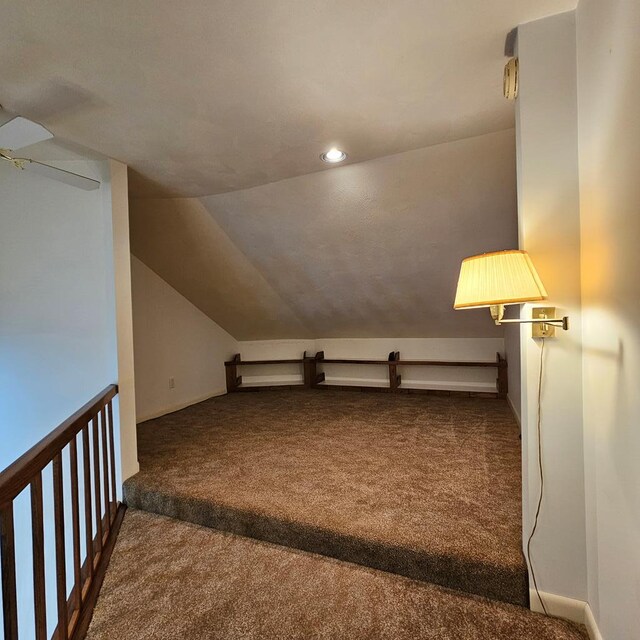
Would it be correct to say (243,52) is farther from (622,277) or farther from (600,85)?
(622,277)

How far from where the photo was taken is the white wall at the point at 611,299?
0.94 metres

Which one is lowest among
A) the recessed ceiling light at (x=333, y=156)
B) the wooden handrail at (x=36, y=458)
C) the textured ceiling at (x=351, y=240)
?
the wooden handrail at (x=36, y=458)

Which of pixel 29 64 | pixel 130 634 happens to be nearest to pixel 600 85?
pixel 29 64

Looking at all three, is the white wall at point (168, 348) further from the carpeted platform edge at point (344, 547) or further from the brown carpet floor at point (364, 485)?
the carpeted platform edge at point (344, 547)

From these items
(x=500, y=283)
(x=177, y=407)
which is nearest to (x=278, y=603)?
(x=500, y=283)

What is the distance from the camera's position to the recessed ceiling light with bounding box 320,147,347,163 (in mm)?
2341

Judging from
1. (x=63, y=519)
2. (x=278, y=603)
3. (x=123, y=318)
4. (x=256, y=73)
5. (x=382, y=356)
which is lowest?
(x=278, y=603)

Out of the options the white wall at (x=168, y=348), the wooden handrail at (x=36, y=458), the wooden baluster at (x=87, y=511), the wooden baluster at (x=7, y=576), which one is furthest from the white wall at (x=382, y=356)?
the wooden baluster at (x=7, y=576)

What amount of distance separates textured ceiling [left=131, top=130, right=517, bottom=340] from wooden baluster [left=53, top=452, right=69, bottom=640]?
231cm

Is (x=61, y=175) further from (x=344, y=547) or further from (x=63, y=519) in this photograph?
(x=344, y=547)

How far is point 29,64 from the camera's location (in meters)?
1.48

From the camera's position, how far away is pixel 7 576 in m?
1.00

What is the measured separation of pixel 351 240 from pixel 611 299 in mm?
2374

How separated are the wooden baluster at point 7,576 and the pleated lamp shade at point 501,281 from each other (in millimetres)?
1541
